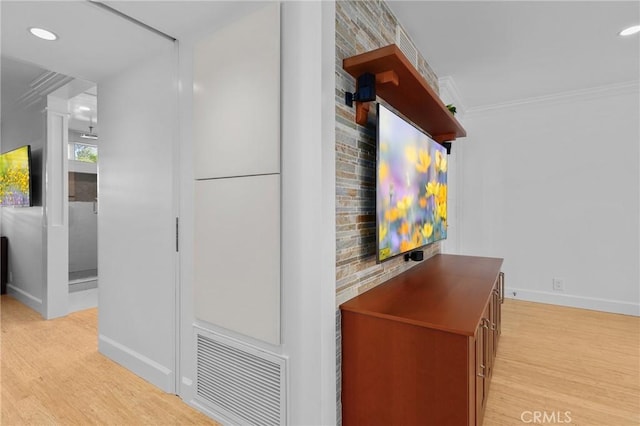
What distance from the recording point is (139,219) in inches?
93.7

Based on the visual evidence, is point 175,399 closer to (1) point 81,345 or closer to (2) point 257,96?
(1) point 81,345

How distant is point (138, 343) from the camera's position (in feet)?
7.90

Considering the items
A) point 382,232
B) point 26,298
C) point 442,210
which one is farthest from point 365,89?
point 26,298

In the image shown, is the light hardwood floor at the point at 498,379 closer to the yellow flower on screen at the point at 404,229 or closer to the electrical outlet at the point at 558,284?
the electrical outlet at the point at 558,284

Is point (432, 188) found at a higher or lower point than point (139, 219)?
higher

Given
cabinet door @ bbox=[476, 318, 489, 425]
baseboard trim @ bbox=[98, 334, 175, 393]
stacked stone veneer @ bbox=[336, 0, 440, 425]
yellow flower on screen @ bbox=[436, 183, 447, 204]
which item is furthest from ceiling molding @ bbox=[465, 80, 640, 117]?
baseboard trim @ bbox=[98, 334, 175, 393]

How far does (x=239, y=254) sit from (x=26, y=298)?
160 inches

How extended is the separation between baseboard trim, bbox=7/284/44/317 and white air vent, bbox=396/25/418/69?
452 centimetres

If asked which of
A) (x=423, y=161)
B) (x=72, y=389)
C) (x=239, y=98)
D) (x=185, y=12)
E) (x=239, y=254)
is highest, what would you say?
(x=185, y=12)

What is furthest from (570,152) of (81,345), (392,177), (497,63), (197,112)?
(81,345)

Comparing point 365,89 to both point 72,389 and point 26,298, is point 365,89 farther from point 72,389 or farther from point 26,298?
point 26,298

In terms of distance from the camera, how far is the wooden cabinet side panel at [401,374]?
130 centimetres

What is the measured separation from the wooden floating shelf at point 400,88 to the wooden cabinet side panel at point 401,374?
1.08m

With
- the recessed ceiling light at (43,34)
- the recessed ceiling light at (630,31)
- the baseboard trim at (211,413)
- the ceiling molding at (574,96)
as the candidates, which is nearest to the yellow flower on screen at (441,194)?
the recessed ceiling light at (630,31)
